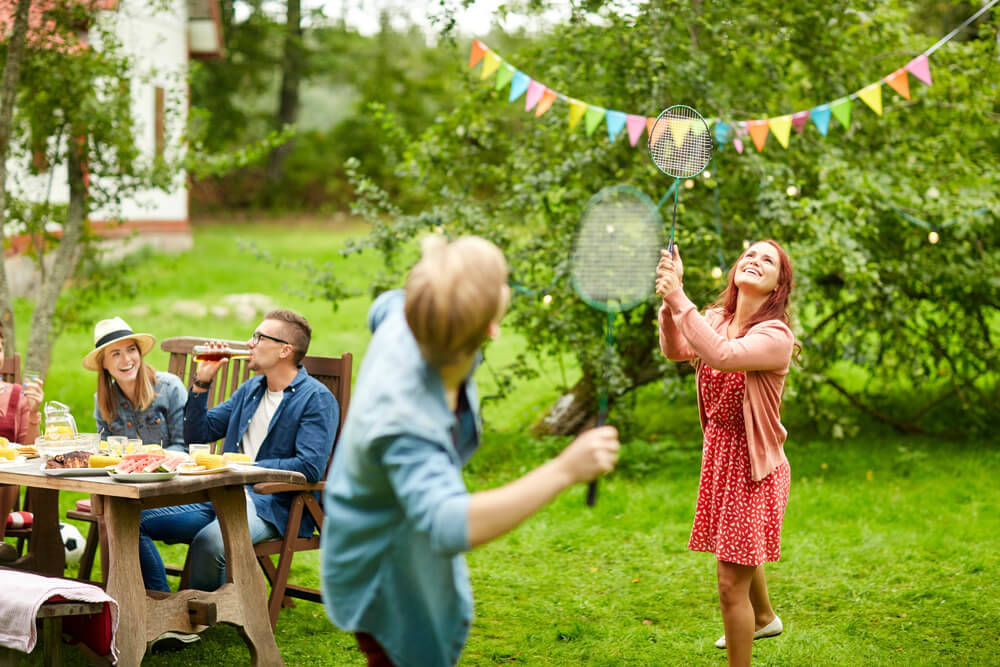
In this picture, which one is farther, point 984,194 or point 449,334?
point 984,194

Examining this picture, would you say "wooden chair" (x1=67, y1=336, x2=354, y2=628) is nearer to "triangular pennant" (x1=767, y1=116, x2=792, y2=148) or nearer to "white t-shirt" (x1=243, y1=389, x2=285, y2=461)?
"white t-shirt" (x1=243, y1=389, x2=285, y2=461)

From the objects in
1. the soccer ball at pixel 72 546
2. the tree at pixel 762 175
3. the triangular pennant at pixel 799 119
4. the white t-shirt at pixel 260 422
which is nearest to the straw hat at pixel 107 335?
the white t-shirt at pixel 260 422

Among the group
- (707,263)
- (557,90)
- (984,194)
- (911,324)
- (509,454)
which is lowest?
(509,454)

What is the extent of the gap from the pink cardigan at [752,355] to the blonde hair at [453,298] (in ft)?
4.86

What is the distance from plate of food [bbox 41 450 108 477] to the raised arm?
2064mm

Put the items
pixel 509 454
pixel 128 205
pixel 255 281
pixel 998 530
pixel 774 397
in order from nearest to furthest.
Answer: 1. pixel 774 397
2. pixel 998 530
3. pixel 509 454
4. pixel 255 281
5. pixel 128 205

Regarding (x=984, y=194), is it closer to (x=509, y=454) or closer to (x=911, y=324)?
(x=911, y=324)

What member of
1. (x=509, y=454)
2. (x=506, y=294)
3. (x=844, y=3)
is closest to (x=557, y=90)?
(x=844, y=3)

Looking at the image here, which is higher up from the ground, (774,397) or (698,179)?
(698,179)

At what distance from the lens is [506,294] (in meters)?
2.04

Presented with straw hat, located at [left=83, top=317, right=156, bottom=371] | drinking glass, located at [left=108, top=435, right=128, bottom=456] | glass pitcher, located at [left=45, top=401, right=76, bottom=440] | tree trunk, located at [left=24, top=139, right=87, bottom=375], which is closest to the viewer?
drinking glass, located at [left=108, top=435, right=128, bottom=456]

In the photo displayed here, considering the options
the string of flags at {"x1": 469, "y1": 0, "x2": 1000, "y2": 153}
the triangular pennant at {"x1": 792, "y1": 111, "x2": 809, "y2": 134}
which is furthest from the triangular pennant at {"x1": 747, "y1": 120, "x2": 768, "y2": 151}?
Answer: the triangular pennant at {"x1": 792, "y1": 111, "x2": 809, "y2": 134}

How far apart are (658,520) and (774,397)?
2829mm

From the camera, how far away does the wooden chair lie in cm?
430
